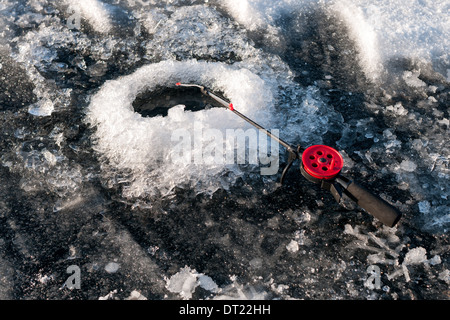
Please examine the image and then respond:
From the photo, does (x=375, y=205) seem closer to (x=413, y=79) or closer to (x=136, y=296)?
(x=136, y=296)

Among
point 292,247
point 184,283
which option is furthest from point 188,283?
point 292,247

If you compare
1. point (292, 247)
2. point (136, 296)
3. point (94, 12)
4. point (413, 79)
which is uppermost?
point (413, 79)

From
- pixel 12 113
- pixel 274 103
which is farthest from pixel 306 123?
pixel 12 113

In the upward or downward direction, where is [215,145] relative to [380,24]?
downward

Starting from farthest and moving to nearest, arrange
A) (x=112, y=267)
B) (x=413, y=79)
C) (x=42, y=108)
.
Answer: (x=413, y=79)
(x=42, y=108)
(x=112, y=267)

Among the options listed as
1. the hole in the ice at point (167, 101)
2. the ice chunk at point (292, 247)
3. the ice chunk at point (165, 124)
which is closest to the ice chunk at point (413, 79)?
the ice chunk at point (165, 124)

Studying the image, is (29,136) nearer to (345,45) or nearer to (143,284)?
(143,284)

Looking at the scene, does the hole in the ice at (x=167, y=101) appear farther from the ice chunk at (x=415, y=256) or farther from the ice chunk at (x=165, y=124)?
the ice chunk at (x=415, y=256)
